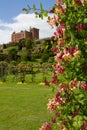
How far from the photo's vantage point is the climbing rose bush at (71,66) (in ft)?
16.5

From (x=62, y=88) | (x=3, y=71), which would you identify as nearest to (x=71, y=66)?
(x=62, y=88)

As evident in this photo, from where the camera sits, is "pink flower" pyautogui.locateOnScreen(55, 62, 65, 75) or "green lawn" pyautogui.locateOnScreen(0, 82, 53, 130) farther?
"green lawn" pyautogui.locateOnScreen(0, 82, 53, 130)

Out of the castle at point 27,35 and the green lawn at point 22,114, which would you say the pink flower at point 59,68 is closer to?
the green lawn at point 22,114

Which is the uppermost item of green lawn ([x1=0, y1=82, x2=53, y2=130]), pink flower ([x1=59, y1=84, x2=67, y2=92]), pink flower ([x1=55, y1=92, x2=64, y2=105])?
pink flower ([x1=59, y1=84, x2=67, y2=92])

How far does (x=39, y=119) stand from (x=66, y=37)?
7171 millimetres

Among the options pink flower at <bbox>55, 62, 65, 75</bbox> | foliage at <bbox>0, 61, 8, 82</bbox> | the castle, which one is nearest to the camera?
pink flower at <bbox>55, 62, 65, 75</bbox>

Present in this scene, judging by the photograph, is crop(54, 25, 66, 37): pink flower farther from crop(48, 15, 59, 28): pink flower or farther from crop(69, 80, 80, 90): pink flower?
crop(69, 80, 80, 90): pink flower

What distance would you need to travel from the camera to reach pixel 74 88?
5.06 m

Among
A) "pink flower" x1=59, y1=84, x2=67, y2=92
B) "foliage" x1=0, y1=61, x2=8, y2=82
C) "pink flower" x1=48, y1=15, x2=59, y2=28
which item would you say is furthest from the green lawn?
"foliage" x1=0, y1=61, x2=8, y2=82

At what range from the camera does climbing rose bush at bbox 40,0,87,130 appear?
504 centimetres

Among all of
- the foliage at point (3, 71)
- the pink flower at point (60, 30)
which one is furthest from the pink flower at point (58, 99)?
the foliage at point (3, 71)

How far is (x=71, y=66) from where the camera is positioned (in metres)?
5.14

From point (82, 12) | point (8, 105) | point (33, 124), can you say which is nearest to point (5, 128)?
point (33, 124)

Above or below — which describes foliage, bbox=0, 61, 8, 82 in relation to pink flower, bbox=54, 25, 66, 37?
below
